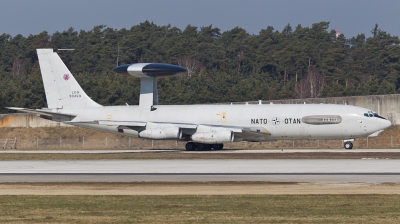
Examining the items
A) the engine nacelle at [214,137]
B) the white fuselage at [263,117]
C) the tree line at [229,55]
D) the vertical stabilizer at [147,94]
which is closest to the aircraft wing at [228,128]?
the white fuselage at [263,117]

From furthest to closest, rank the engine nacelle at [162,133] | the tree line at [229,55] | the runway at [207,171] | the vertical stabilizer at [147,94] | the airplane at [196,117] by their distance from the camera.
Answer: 1. the tree line at [229,55]
2. the vertical stabilizer at [147,94]
3. the engine nacelle at [162,133]
4. the airplane at [196,117]
5. the runway at [207,171]

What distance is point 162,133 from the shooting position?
55781 millimetres

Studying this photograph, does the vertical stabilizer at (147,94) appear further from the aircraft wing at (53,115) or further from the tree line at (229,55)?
the tree line at (229,55)

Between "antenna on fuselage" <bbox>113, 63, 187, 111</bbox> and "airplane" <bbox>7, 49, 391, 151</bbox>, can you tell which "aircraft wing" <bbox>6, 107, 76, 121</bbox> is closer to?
"airplane" <bbox>7, 49, 391, 151</bbox>

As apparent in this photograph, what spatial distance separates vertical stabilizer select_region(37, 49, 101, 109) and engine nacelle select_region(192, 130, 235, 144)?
1056 cm

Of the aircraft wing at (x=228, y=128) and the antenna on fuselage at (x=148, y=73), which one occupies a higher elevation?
the antenna on fuselage at (x=148, y=73)

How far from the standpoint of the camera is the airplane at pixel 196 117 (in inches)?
2132

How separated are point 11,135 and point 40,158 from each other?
98.7 feet

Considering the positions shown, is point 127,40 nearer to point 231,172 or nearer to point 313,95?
point 313,95

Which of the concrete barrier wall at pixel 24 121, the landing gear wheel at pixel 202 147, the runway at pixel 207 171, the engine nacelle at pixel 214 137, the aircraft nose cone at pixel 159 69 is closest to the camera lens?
the runway at pixel 207 171

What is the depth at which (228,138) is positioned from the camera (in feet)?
179

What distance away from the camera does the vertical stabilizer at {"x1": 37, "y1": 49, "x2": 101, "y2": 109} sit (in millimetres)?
60219

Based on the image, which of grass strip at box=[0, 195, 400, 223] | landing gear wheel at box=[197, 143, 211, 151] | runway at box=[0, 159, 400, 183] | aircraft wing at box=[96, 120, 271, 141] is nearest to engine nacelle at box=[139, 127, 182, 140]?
aircraft wing at box=[96, 120, 271, 141]

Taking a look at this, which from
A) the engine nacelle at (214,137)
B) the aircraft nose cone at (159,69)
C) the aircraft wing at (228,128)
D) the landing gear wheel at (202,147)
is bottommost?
the landing gear wheel at (202,147)
